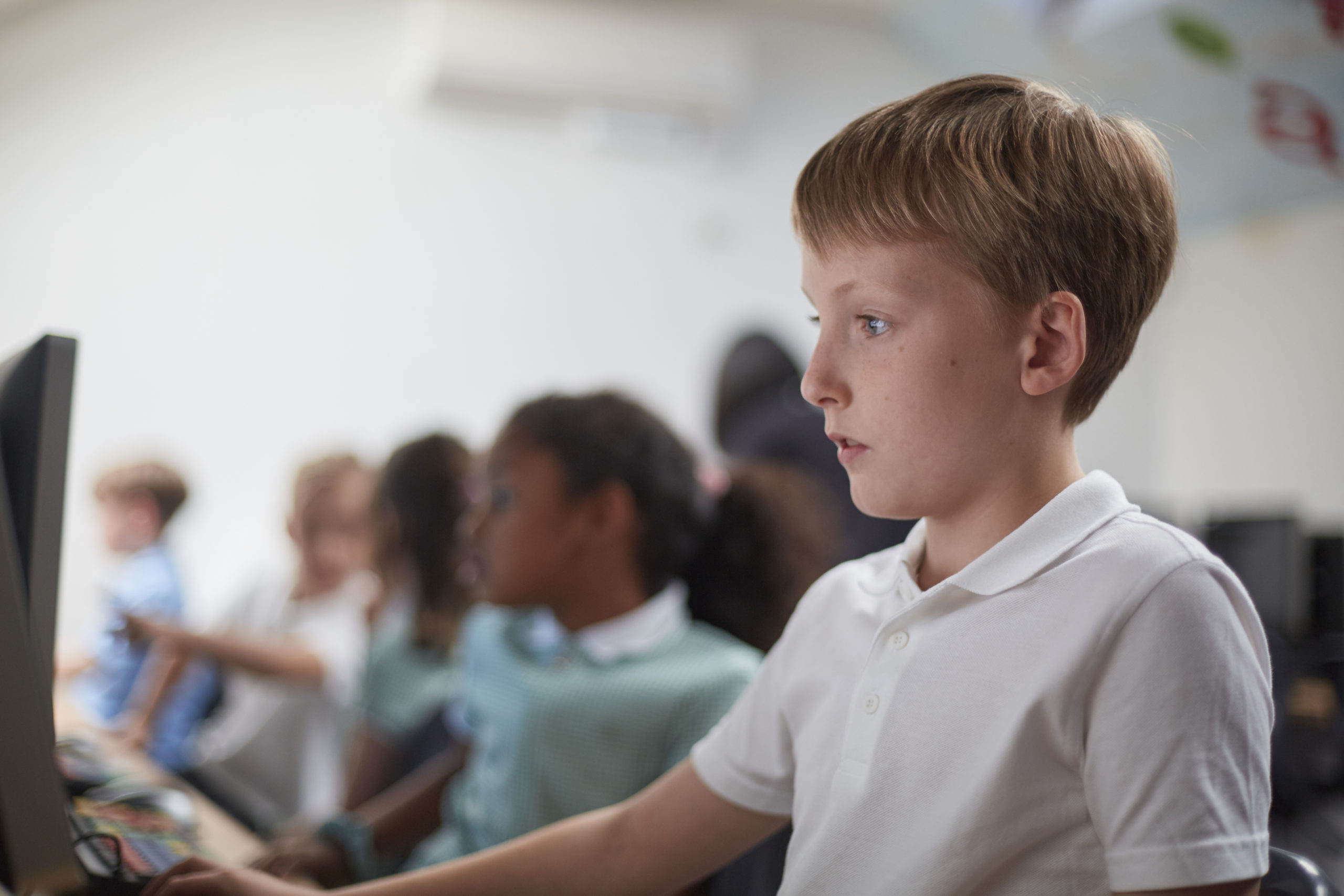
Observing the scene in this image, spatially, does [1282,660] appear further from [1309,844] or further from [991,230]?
[991,230]

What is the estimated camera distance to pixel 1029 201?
1.96 feet

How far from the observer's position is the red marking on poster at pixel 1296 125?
2.21 metres

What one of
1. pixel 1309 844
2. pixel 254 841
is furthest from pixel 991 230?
pixel 1309 844

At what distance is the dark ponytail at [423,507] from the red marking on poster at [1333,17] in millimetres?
1869

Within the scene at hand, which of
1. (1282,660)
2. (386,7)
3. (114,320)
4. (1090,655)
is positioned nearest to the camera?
(1090,655)

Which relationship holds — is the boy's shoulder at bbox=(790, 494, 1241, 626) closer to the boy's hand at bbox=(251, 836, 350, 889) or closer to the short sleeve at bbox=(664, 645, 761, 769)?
the short sleeve at bbox=(664, 645, 761, 769)

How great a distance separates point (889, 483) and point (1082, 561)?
0.12 m

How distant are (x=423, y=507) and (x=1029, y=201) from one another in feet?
5.64

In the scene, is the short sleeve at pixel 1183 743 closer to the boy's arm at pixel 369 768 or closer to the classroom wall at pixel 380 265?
the boy's arm at pixel 369 768

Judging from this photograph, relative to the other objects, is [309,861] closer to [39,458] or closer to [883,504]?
[39,458]

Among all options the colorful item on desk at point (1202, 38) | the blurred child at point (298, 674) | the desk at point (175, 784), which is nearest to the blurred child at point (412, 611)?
the blurred child at point (298, 674)

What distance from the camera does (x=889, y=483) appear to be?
A: 639mm

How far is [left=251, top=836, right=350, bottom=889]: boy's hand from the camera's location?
1.11 m

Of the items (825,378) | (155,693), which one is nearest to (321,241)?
(155,693)
